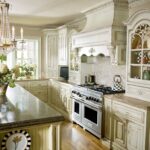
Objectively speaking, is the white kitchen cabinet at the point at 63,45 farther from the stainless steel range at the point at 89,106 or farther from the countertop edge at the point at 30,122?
the countertop edge at the point at 30,122

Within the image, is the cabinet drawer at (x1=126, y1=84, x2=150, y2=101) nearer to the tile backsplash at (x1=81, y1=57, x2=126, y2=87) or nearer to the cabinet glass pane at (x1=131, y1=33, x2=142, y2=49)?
the tile backsplash at (x1=81, y1=57, x2=126, y2=87)

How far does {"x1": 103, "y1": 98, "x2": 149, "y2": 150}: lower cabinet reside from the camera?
9.26 ft

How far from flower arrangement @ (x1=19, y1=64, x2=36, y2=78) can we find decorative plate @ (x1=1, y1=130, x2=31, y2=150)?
14.7 feet

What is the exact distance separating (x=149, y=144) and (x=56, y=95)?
3398 millimetres

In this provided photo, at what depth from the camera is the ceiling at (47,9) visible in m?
3.90

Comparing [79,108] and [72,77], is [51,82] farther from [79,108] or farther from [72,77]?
[79,108]

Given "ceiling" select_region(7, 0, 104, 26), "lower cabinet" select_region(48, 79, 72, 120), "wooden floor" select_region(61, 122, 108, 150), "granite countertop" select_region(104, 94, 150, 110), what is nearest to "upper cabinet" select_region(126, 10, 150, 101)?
"granite countertop" select_region(104, 94, 150, 110)

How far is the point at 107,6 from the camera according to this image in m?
3.89

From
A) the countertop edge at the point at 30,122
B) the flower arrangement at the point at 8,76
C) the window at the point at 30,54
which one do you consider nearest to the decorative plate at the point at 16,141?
the countertop edge at the point at 30,122

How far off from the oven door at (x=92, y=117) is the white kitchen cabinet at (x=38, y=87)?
6.95ft

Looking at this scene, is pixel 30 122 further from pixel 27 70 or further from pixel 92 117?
pixel 27 70

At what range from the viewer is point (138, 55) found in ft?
11.3

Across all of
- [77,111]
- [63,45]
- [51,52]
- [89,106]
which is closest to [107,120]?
[89,106]

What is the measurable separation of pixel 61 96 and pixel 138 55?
2.67 meters
